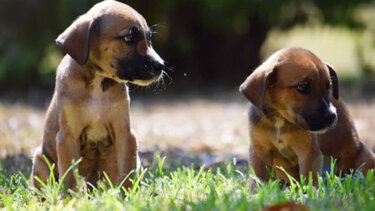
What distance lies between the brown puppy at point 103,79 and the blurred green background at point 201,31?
6750mm

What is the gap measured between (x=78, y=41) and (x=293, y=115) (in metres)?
1.65

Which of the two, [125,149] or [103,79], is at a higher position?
[103,79]

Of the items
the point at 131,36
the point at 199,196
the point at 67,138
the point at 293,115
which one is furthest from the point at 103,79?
the point at 293,115

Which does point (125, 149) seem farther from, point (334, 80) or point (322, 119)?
point (334, 80)

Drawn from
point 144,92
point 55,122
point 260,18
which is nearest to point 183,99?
point 144,92

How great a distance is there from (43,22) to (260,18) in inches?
171

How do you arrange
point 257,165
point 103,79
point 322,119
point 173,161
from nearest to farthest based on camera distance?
point 322,119, point 103,79, point 257,165, point 173,161

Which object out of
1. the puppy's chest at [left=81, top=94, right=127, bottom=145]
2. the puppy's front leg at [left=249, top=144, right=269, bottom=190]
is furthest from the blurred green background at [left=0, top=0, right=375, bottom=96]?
the puppy's front leg at [left=249, top=144, right=269, bottom=190]

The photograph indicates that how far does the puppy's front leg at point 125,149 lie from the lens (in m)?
4.96

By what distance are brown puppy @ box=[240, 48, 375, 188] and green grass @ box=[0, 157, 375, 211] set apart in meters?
0.26

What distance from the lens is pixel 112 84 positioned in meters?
5.06

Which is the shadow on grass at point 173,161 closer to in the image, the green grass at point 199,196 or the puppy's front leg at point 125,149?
the puppy's front leg at point 125,149

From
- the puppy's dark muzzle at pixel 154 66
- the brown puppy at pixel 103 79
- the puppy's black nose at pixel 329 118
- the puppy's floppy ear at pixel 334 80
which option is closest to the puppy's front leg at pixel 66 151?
the brown puppy at pixel 103 79

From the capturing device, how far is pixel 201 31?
14812 mm
